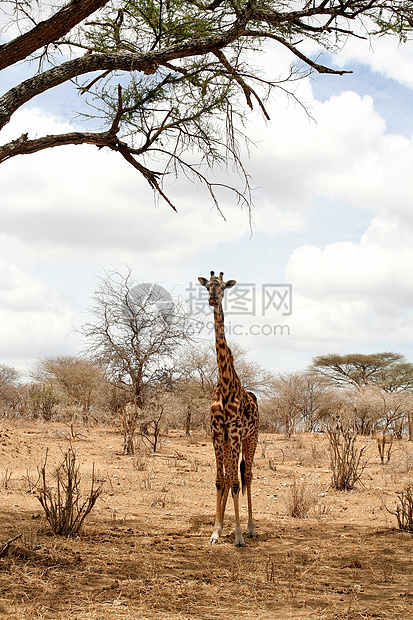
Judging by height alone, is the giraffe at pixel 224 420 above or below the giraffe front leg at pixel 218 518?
above

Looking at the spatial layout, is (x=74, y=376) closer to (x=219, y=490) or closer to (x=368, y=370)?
(x=368, y=370)

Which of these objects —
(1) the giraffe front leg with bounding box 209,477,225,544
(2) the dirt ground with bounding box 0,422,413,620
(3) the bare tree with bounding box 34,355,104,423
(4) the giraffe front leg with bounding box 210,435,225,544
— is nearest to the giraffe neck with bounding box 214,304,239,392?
(4) the giraffe front leg with bounding box 210,435,225,544

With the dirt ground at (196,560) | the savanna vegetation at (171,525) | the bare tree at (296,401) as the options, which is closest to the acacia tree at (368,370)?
the bare tree at (296,401)

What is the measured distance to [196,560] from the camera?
593 centimetres

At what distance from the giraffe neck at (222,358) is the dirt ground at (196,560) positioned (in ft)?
6.06

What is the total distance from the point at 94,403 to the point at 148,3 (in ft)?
65.0

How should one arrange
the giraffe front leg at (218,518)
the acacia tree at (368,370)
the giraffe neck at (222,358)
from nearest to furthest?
1. the giraffe front leg at (218,518)
2. the giraffe neck at (222,358)
3. the acacia tree at (368,370)

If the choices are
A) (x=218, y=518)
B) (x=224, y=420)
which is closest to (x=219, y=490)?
(x=218, y=518)

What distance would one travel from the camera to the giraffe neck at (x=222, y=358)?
694 cm

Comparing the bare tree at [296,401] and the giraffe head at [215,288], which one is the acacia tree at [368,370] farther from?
the giraffe head at [215,288]

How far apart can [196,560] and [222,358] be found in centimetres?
227

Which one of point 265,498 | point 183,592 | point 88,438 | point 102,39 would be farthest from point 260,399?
point 183,592

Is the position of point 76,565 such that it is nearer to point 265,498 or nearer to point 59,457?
point 265,498

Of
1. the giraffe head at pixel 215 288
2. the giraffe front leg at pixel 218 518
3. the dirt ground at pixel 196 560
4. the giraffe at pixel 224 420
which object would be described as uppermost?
the giraffe head at pixel 215 288
